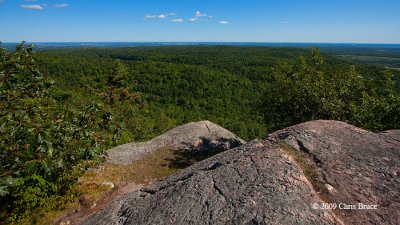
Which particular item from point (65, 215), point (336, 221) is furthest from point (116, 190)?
point (336, 221)

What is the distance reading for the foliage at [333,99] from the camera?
52.4 ft

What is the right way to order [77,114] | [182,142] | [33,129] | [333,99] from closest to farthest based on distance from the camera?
1. [33,129]
2. [77,114]
3. [333,99]
4. [182,142]

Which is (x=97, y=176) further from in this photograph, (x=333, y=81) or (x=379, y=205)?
(x=333, y=81)

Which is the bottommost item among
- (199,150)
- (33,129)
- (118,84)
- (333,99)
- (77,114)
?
(118,84)

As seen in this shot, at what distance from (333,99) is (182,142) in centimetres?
951

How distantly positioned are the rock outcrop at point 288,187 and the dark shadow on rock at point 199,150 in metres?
7.95

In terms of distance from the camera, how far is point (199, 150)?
58.2 ft

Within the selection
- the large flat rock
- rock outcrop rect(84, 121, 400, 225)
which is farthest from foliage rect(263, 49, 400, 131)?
rock outcrop rect(84, 121, 400, 225)

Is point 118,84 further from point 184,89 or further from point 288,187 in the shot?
point 288,187

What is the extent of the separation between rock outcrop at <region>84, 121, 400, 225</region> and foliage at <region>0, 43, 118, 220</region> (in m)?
2.09

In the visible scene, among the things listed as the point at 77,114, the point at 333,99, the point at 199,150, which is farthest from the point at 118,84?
the point at 77,114

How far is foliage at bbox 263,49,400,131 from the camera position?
16.0 meters

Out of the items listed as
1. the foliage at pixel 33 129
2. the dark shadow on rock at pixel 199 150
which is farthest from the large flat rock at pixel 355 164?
the dark shadow on rock at pixel 199 150

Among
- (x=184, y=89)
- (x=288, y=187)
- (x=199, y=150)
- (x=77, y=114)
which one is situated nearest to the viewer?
(x=288, y=187)
